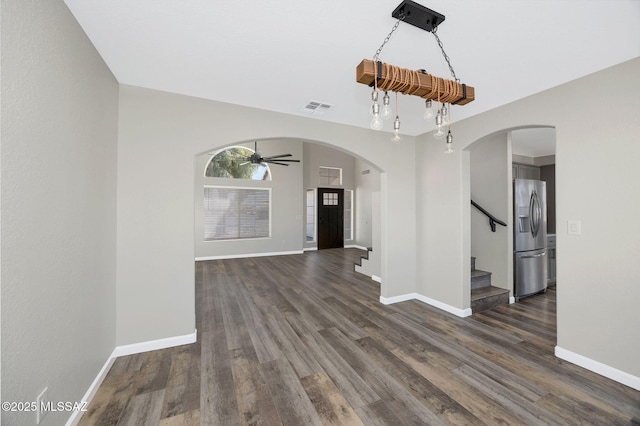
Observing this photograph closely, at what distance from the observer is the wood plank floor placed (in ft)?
5.50

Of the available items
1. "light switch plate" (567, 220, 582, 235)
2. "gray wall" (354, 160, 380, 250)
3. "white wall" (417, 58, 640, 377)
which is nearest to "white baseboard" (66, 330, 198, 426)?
"white wall" (417, 58, 640, 377)

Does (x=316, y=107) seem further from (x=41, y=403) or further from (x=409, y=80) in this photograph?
(x=41, y=403)

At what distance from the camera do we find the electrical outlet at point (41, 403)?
1.24 m

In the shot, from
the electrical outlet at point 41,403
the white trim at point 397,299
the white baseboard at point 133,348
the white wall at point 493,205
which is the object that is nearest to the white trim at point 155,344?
the white baseboard at point 133,348

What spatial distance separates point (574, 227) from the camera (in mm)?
2305

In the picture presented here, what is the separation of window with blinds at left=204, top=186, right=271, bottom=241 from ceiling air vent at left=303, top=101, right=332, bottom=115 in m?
5.12

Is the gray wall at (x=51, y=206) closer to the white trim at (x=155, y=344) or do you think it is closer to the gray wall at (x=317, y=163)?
the white trim at (x=155, y=344)

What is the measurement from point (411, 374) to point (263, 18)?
2963 millimetres

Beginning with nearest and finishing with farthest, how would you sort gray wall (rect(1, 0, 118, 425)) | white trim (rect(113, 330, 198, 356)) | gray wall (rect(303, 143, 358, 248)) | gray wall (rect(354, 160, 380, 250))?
gray wall (rect(1, 0, 118, 425)) → white trim (rect(113, 330, 198, 356)) → gray wall (rect(303, 143, 358, 248)) → gray wall (rect(354, 160, 380, 250))

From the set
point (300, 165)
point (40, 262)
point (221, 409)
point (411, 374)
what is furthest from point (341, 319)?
point (300, 165)

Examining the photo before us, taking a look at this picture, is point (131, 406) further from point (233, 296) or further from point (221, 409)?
point (233, 296)

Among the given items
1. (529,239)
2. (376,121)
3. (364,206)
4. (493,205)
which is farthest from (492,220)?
(364,206)

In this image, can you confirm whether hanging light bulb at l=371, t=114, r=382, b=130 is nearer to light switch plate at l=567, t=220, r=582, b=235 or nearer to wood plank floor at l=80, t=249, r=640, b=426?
wood plank floor at l=80, t=249, r=640, b=426

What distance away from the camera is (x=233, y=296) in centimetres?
409
